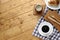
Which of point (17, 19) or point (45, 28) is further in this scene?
point (17, 19)

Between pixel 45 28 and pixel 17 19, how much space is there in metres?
0.59

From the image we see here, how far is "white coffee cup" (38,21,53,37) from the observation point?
110 centimetres

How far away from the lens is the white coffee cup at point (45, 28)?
110 cm

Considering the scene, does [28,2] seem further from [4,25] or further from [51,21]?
[51,21]

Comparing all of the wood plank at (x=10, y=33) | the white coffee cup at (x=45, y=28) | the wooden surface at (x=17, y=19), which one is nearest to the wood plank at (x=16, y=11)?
the wooden surface at (x=17, y=19)

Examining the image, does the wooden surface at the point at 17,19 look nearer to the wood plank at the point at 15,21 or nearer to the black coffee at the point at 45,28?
the wood plank at the point at 15,21

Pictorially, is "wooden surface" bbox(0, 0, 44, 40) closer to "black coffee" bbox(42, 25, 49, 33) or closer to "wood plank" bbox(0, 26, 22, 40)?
"wood plank" bbox(0, 26, 22, 40)

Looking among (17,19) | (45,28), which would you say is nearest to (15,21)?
(17,19)

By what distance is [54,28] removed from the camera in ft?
3.71

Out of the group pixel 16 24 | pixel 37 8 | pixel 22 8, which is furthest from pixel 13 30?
pixel 37 8

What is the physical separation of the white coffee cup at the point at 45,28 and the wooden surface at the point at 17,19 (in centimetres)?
46

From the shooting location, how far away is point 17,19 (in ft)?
5.40

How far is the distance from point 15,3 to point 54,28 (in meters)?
0.66

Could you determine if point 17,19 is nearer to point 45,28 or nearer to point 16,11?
point 16,11
